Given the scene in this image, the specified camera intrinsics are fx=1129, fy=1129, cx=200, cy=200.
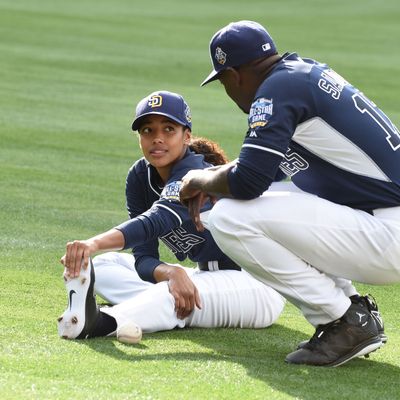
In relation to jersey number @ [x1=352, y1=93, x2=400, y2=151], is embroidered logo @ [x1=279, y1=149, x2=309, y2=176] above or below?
below

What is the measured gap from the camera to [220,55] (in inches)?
197

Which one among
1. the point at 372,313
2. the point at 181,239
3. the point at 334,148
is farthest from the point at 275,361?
the point at 181,239

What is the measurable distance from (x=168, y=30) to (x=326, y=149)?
2365 cm

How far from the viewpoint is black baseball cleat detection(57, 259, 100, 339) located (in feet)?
16.8

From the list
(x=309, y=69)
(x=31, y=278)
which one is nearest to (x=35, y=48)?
(x=31, y=278)

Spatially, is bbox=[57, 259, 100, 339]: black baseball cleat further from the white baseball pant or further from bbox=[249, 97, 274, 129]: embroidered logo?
bbox=[249, 97, 274, 129]: embroidered logo

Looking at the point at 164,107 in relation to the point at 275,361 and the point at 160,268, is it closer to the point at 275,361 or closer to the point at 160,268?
Result: the point at 160,268

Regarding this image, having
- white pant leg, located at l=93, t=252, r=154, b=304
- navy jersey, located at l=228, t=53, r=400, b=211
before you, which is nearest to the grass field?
white pant leg, located at l=93, t=252, r=154, b=304

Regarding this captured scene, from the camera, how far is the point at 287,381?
15.0 ft

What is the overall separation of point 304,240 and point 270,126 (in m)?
0.55

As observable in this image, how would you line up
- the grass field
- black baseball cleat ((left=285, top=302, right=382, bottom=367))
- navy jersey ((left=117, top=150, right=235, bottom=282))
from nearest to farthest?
the grass field
black baseball cleat ((left=285, top=302, right=382, bottom=367))
navy jersey ((left=117, top=150, right=235, bottom=282))

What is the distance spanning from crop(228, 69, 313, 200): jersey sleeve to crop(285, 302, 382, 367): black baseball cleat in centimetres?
73

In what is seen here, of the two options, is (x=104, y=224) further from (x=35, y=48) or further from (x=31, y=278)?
(x=35, y=48)

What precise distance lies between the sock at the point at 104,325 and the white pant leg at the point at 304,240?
72cm
